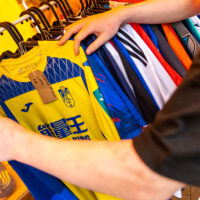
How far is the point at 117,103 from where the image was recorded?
71cm

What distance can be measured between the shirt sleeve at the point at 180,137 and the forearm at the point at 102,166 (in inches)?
1.3

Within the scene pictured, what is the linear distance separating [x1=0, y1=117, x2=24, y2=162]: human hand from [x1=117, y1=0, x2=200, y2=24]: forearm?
0.49 metres

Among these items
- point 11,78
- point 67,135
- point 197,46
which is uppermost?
point 11,78

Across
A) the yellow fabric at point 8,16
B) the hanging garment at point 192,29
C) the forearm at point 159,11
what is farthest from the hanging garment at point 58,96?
the yellow fabric at point 8,16

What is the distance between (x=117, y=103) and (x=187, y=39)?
15.1 inches

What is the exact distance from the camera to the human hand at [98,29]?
2.22ft

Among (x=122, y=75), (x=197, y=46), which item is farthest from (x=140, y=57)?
(x=197, y=46)

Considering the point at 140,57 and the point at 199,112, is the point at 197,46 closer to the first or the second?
the point at 140,57

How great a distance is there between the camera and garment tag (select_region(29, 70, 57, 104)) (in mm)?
742

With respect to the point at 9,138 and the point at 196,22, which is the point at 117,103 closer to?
the point at 9,138

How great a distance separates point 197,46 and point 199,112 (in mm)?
582

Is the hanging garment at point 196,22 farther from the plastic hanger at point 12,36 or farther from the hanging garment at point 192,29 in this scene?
the plastic hanger at point 12,36

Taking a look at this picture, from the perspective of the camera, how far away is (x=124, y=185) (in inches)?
15.8

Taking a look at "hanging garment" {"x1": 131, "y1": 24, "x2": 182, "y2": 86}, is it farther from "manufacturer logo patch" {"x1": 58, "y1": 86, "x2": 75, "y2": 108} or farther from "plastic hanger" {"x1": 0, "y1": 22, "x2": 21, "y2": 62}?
"plastic hanger" {"x1": 0, "y1": 22, "x2": 21, "y2": 62}
